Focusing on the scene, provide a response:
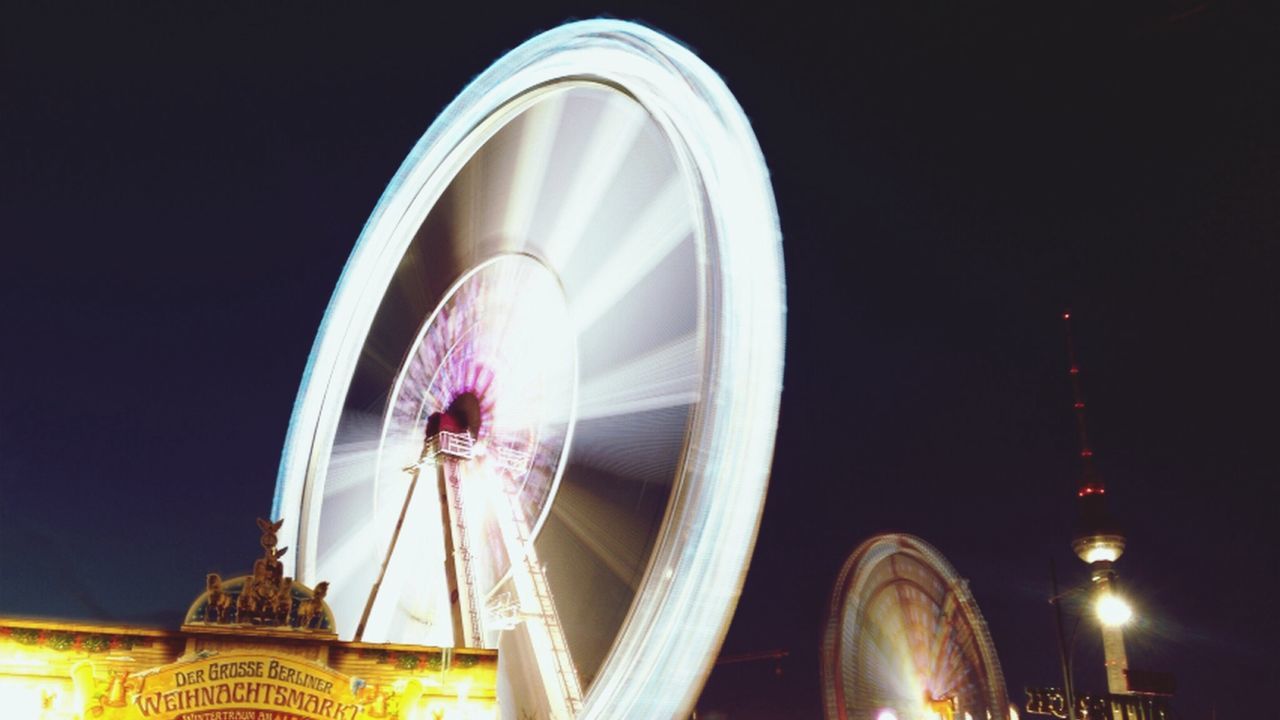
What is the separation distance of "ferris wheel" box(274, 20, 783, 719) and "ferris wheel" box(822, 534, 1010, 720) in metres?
3.56

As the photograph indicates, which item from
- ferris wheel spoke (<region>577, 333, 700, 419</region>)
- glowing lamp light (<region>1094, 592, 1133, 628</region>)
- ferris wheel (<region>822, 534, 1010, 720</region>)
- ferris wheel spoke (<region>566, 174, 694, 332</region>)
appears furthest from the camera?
ferris wheel (<region>822, 534, 1010, 720</region>)

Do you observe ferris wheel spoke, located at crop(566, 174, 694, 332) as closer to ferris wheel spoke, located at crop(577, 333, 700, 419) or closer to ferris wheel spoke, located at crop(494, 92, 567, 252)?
ferris wheel spoke, located at crop(577, 333, 700, 419)

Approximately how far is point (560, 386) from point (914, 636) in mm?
6752

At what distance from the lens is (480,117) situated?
15195 mm

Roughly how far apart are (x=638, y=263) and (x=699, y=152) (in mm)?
1957

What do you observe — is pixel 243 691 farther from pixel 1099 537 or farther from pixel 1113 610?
pixel 1099 537

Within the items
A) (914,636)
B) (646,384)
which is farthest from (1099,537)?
(646,384)

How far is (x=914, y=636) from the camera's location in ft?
51.2

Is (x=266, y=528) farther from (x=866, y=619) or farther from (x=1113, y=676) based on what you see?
(x=1113, y=676)

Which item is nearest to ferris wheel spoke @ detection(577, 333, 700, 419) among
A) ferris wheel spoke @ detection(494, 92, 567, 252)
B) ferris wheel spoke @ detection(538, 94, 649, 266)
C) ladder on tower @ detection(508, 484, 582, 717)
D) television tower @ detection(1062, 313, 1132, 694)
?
ladder on tower @ detection(508, 484, 582, 717)

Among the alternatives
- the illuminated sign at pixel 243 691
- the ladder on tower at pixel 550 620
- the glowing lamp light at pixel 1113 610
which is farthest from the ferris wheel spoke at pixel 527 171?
the glowing lamp light at pixel 1113 610

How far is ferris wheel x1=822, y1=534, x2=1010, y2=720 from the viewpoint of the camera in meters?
14.1

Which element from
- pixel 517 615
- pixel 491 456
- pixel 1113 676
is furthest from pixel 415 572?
pixel 1113 676

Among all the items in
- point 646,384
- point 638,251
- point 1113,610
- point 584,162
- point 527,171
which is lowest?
point 1113,610
